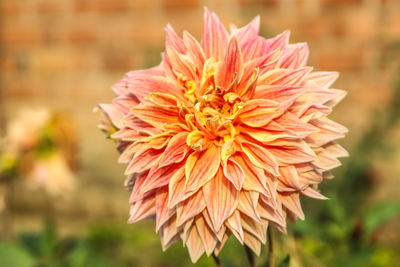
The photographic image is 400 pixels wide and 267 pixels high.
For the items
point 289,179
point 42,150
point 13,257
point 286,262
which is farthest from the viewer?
point 42,150

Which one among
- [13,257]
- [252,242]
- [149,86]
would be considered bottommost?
[13,257]

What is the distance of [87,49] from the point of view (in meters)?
2.36

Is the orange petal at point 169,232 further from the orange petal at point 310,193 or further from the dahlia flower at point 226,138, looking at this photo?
the orange petal at point 310,193

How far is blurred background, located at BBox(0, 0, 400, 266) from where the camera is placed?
140 cm

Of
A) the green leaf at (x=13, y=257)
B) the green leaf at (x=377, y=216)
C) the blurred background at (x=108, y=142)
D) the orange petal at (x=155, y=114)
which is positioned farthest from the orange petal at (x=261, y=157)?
the green leaf at (x=13, y=257)

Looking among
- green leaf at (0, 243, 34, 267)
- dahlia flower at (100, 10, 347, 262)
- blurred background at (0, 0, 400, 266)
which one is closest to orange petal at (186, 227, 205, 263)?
dahlia flower at (100, 10, 347, 262)

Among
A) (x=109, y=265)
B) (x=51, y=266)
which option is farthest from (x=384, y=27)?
(x=51, y=266)

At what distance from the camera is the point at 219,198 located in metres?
0.59

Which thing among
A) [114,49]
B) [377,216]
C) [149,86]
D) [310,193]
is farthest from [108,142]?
[310,193]

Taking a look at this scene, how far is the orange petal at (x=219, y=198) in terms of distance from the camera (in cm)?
58

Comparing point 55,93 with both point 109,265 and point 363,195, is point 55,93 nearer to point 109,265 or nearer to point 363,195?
point 109,265

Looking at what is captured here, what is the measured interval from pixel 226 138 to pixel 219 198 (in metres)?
0.09

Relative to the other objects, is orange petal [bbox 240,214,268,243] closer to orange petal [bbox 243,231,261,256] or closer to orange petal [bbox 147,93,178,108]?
orange petal [bbox 243,231,261,256]

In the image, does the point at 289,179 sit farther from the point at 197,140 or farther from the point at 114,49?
the point at 114,49
